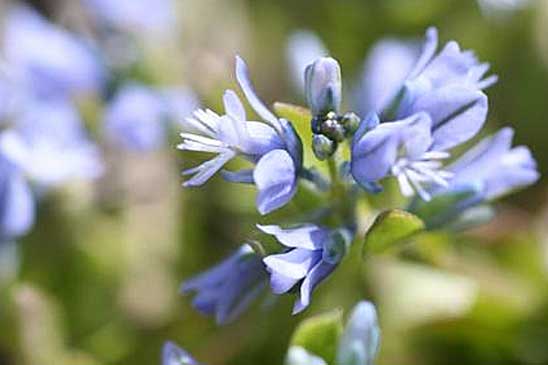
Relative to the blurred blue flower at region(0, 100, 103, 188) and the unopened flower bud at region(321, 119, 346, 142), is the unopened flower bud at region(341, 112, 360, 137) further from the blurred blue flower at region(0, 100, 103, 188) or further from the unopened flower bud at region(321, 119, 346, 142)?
the blurred blue flower at region(0, 100, 103, 188)

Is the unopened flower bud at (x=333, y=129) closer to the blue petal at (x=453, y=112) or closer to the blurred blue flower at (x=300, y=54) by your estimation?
the blue petal at (x=453, y=112)

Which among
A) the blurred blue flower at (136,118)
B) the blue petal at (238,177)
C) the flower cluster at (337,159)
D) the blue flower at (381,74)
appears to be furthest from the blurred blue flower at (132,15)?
the blue petal at (238,177)

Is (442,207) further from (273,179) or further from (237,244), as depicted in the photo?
(237,244)

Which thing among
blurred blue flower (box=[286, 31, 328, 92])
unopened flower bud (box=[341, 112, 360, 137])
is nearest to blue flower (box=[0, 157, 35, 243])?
blurred blue flower (box=[286, 31, 328, 92])

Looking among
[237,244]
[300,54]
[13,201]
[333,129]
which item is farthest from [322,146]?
[237,244]

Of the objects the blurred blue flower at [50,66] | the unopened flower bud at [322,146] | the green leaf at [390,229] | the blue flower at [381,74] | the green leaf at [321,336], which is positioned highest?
the blurred blue flower at [50,66]

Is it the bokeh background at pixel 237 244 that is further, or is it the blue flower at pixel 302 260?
the bokeh background at pixel 237 244

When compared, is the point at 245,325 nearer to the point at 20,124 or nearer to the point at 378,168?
the point at 20,124

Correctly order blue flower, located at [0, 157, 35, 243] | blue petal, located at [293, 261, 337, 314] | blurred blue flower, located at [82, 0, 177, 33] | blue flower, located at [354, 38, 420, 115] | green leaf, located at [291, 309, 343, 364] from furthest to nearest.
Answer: blurred blue flower, located at [82, 0, 177, 33] → blue flower, located at [354, 38, 420, 115] → blue flower, located at [0, 157, 35, 243] → green leaf, located at [291, 309, 343, 364] → blue petal, located at [293, 261, 337, 314]
